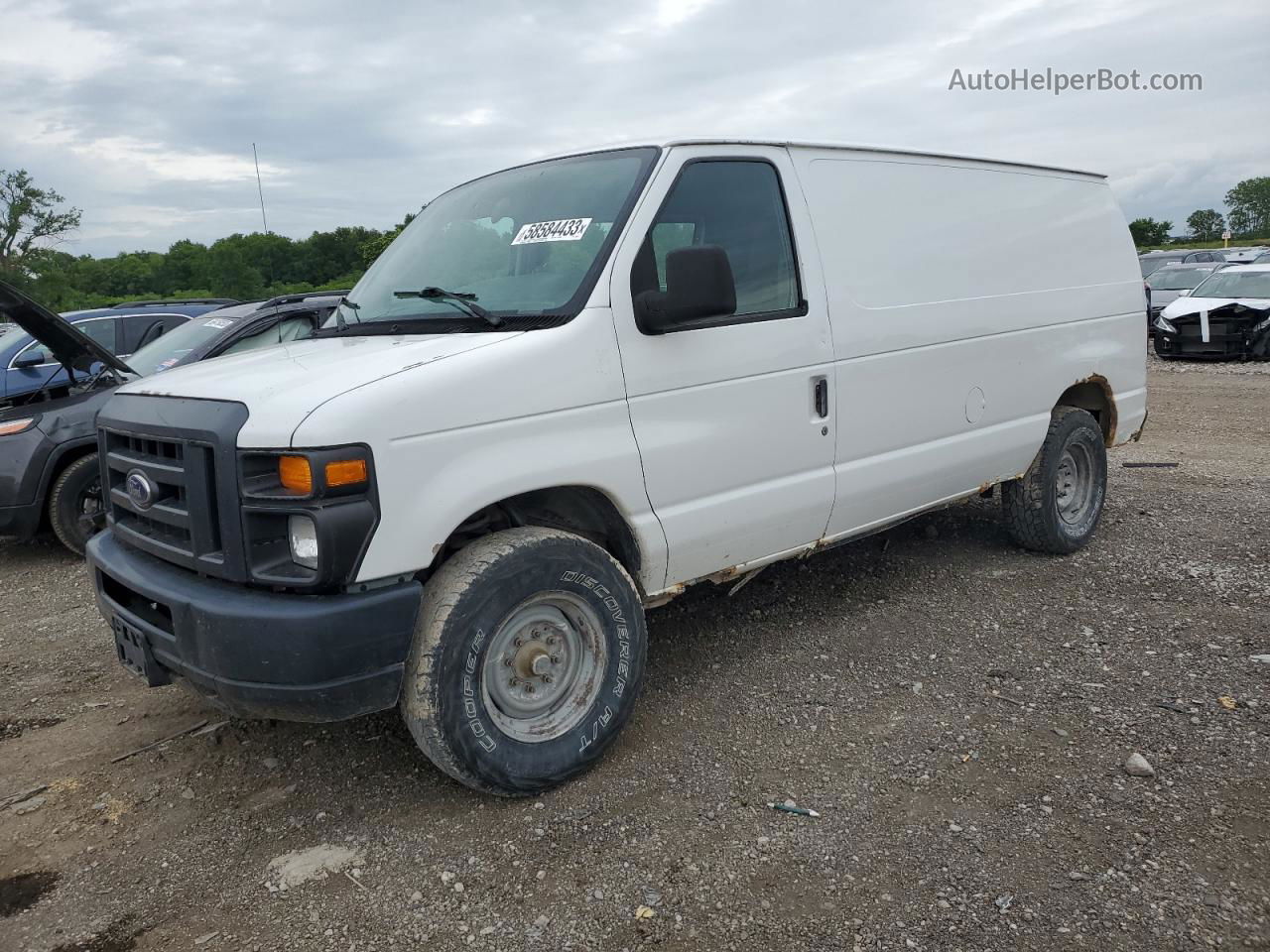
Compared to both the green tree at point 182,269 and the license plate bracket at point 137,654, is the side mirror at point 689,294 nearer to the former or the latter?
the license plate bracket at point 137,654

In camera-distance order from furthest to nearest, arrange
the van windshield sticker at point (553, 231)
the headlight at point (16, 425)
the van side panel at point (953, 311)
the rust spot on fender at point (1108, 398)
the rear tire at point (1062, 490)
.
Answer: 1. the headlight at point (16, 425)
2. the rust spot on fender at point (1108, 398)
3. the rear tire at point (1062, 490)
4. the van side panel at point (953, 311)
5. the van windshield sticker at point (553, 231)

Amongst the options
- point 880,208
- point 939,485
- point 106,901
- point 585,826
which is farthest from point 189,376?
point 939,485

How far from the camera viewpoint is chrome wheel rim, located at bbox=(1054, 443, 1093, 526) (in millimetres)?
5859

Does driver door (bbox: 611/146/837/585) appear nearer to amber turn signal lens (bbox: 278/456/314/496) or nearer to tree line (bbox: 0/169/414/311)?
amber turn signal lens (bbox: 278/456/314/496)

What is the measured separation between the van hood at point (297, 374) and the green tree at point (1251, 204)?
341 ft

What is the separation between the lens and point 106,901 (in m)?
2.89

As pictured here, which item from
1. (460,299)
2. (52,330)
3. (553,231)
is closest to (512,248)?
(553,231)

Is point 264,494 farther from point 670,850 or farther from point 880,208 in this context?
point 880,208

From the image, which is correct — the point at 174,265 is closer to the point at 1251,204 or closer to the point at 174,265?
the point at 174,265

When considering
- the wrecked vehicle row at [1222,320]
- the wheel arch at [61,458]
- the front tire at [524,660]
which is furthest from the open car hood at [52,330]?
the wrecked vehicle row at [1222,320]

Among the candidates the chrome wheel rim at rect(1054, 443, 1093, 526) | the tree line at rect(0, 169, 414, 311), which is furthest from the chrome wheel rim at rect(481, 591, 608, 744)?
the tree line at rect(0, 169, 414, 311)

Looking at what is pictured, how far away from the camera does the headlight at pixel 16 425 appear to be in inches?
259

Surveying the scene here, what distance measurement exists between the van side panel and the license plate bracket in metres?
2.72

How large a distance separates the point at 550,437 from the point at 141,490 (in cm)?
137
